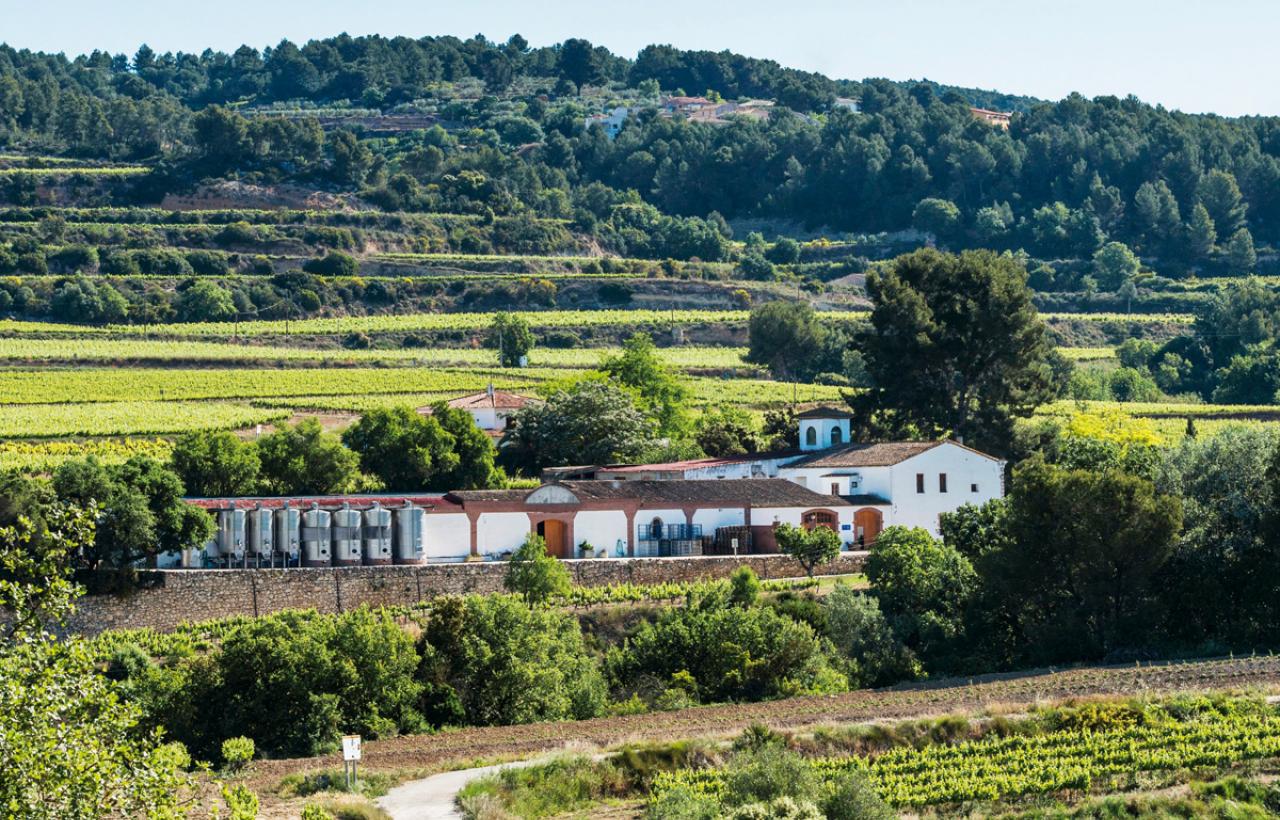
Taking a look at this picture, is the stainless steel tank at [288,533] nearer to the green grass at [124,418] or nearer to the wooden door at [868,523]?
the green grass at [124,418]

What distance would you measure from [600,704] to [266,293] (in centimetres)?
8078

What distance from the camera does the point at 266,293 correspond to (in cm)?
12406

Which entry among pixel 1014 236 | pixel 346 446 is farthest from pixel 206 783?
pixel 1014 236

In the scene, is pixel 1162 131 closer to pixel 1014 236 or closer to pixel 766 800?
pixel 1014 236

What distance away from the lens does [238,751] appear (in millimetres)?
40656

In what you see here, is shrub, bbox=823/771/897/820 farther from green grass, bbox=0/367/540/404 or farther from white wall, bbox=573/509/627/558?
green grass, bbox=0/367/540/404

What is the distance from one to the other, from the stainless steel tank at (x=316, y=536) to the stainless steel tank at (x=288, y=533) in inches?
6.9

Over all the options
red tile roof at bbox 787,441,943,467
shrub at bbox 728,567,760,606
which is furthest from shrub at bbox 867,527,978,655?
red tile roof at bbox 787,441,943,467

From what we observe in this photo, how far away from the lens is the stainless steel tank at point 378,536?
196ft

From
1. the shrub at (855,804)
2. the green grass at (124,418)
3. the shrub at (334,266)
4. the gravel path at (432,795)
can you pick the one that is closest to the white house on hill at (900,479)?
the green grass at (124,418)

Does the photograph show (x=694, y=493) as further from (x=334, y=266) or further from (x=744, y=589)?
(x=334, y=266)

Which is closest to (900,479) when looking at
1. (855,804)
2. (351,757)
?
(351,757)

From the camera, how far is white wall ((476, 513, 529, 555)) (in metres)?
61.7

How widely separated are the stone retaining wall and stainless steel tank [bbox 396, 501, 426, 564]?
2.55m
